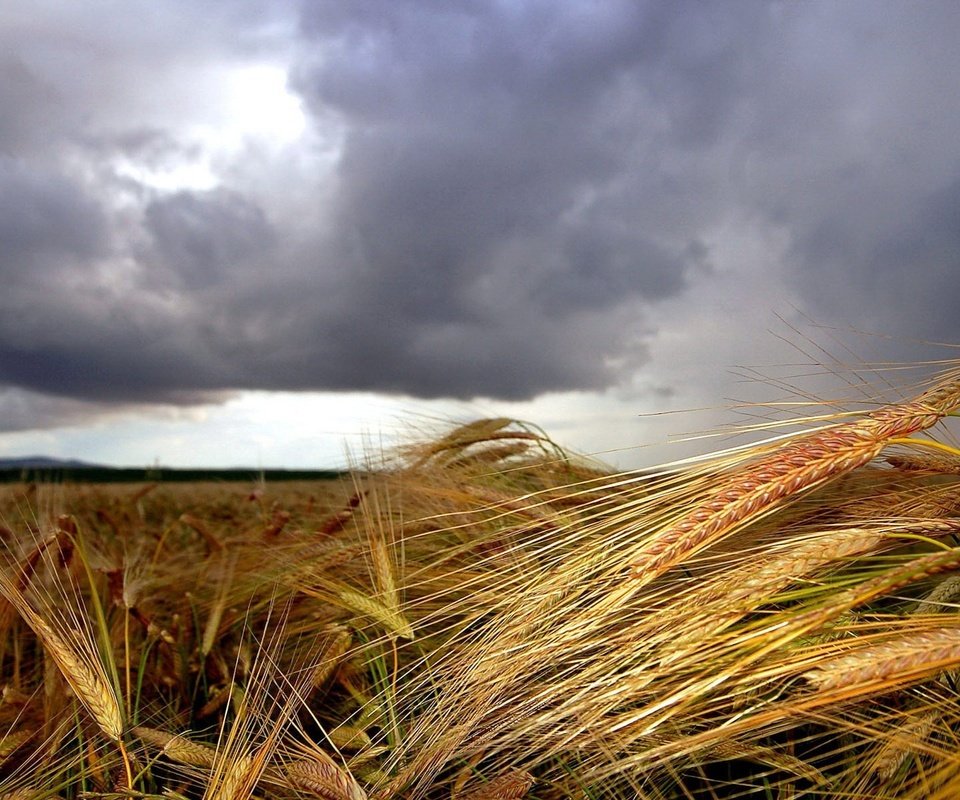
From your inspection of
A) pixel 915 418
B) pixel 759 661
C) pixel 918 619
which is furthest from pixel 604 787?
pixel 915 418

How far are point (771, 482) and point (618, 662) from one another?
436 millimetres

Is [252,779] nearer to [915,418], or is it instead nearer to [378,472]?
[915,418]

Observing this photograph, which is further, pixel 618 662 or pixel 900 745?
pixel 618 662

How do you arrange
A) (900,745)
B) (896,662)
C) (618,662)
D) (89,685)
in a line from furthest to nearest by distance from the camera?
(89,685)
(618,662)
(900,745)
(896,662)

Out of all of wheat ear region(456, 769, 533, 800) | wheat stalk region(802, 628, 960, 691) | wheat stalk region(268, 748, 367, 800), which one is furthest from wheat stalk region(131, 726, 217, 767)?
wheat stalk region(802, 628, 960, 691)

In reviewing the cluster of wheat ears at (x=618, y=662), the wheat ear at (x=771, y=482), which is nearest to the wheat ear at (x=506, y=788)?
the cluster of wheat ears at (x=618, y=662)

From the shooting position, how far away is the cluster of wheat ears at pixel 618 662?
1.22 m

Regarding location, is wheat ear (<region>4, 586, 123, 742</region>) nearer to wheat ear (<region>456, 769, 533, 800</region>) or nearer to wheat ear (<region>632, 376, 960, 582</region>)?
wheat ear (<region>456, 769, 533, 800</region>)

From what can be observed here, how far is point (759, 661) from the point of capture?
1284 millimetres

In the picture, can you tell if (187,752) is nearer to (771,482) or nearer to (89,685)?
(89,685)

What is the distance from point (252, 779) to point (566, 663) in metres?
0.63

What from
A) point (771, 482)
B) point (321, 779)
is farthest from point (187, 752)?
point (771, 482)

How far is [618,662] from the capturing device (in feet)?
4.61

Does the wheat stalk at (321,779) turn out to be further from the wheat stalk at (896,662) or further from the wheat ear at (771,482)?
the wheat stalk at (896,662)
